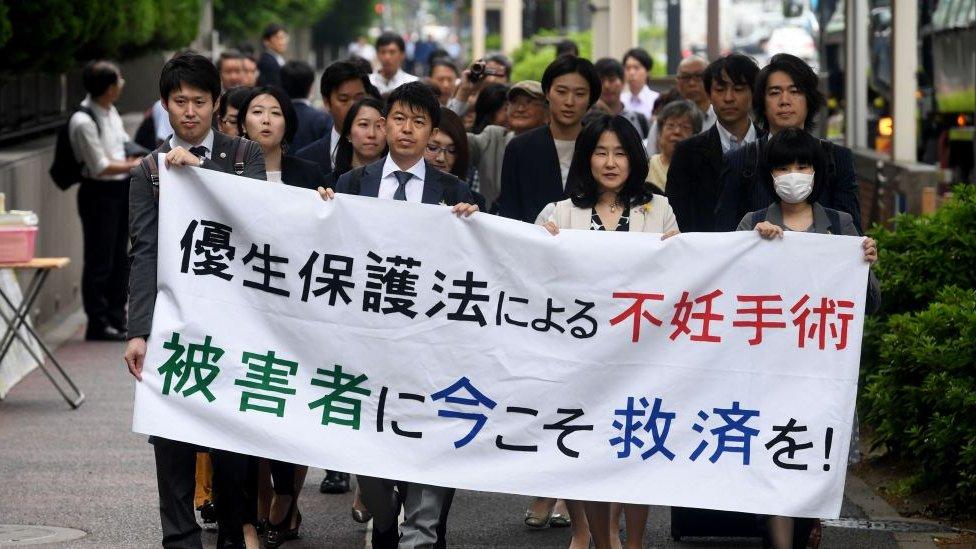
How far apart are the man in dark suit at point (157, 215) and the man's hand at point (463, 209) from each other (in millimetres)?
893

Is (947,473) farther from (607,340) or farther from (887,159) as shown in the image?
(887,159)

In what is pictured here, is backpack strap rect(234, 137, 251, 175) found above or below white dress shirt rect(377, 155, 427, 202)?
above

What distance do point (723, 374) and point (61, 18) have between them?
880 centimetres

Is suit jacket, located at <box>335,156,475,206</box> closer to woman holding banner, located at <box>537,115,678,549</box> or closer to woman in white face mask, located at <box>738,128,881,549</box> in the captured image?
woman holding banner, located at <box>537,115,678,549</box>

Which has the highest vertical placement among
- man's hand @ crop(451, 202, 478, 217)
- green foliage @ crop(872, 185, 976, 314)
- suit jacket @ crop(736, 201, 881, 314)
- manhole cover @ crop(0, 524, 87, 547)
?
man's hand @ crop(451, 202, 478, 217)

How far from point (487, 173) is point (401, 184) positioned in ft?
9.12

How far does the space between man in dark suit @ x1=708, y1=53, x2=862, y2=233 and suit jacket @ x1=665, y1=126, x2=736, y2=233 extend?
0.32 meters

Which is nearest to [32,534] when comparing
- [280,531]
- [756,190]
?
[280,531]

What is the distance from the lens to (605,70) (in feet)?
40.4

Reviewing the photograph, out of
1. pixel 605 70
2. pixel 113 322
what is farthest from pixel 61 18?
pixel 605 70

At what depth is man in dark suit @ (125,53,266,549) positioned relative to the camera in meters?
5.89

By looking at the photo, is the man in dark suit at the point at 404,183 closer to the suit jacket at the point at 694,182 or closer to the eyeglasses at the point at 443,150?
the eyeglasses at the point at 443,150

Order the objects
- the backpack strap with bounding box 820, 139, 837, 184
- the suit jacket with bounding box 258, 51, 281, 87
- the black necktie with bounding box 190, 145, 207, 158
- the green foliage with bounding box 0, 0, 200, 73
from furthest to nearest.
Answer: the suit jacket with bounding box 258, 51, 281, 87
the green foliage with bounding box 0, 0, 200, 73
the backpack strap with bounding box 820, 139, 837, 184
the black necktie with bounding box 190, 145, 207, 158

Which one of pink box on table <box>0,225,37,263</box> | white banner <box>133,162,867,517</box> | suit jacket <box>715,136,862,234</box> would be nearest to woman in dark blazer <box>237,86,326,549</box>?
white banner <box>133,162,867,517</box>
